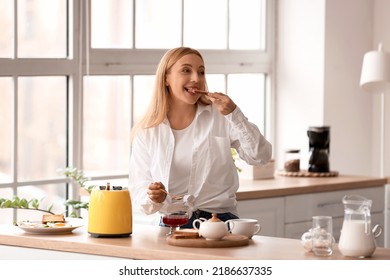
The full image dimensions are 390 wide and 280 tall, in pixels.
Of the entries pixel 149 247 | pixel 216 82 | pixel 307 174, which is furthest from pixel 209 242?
pixel 216 82

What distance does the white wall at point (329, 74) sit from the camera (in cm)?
613

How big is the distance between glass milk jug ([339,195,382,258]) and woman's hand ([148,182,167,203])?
79cm

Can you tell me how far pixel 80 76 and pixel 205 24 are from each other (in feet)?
3.30

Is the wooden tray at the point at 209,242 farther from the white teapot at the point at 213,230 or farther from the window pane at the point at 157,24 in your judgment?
the window pane at the point at 157,24

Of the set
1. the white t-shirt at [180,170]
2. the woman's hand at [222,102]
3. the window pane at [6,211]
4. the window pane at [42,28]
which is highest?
the window pane at [42,28]

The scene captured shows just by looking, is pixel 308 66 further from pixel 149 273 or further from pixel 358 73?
pixel 149 273

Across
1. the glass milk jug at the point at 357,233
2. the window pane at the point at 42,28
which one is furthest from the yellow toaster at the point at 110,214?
the window pane at the point at 42,28

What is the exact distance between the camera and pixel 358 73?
636 cm

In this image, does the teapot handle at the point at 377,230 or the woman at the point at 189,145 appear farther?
the woman at the point at 189,145

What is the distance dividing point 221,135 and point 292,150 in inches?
70.5

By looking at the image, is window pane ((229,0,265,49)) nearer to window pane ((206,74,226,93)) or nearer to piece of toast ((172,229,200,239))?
window pane ((206,74,226,93))

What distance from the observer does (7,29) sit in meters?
4.94

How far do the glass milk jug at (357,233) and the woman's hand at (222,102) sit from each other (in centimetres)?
70

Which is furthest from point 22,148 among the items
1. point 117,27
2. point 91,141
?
point 117,27
